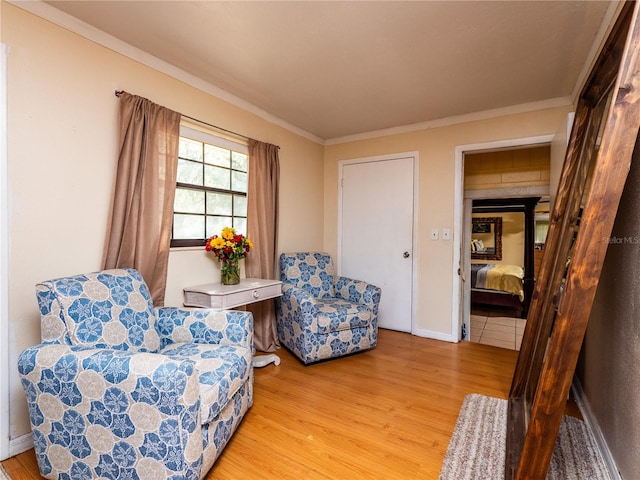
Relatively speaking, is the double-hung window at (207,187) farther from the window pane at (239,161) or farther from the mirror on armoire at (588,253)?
the mirror on armoire at (588,253)

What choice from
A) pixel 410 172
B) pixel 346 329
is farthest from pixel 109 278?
pixel 410 172

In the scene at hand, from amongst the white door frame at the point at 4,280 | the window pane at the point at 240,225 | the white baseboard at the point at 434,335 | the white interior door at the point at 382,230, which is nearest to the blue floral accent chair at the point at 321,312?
the window pane at the point at 240,225

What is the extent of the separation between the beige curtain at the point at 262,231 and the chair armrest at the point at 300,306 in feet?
0.82

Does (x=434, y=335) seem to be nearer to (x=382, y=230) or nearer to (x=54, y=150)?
(x=382, y=230)

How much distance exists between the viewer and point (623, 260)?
149cm

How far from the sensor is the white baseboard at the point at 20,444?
163 centimetres

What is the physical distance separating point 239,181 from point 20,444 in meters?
2.32

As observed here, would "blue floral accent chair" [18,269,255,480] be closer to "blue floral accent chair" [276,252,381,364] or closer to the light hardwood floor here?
the light hardwood floor

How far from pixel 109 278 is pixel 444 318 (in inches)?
123

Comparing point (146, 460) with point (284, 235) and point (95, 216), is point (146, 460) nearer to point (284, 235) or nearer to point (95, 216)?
point (95, 216)

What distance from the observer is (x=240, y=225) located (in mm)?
3105

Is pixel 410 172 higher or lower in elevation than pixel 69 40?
lower

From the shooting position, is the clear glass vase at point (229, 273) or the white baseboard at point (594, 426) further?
the clear glass vase at point (229, 273)

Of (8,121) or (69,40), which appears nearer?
(8,121)
